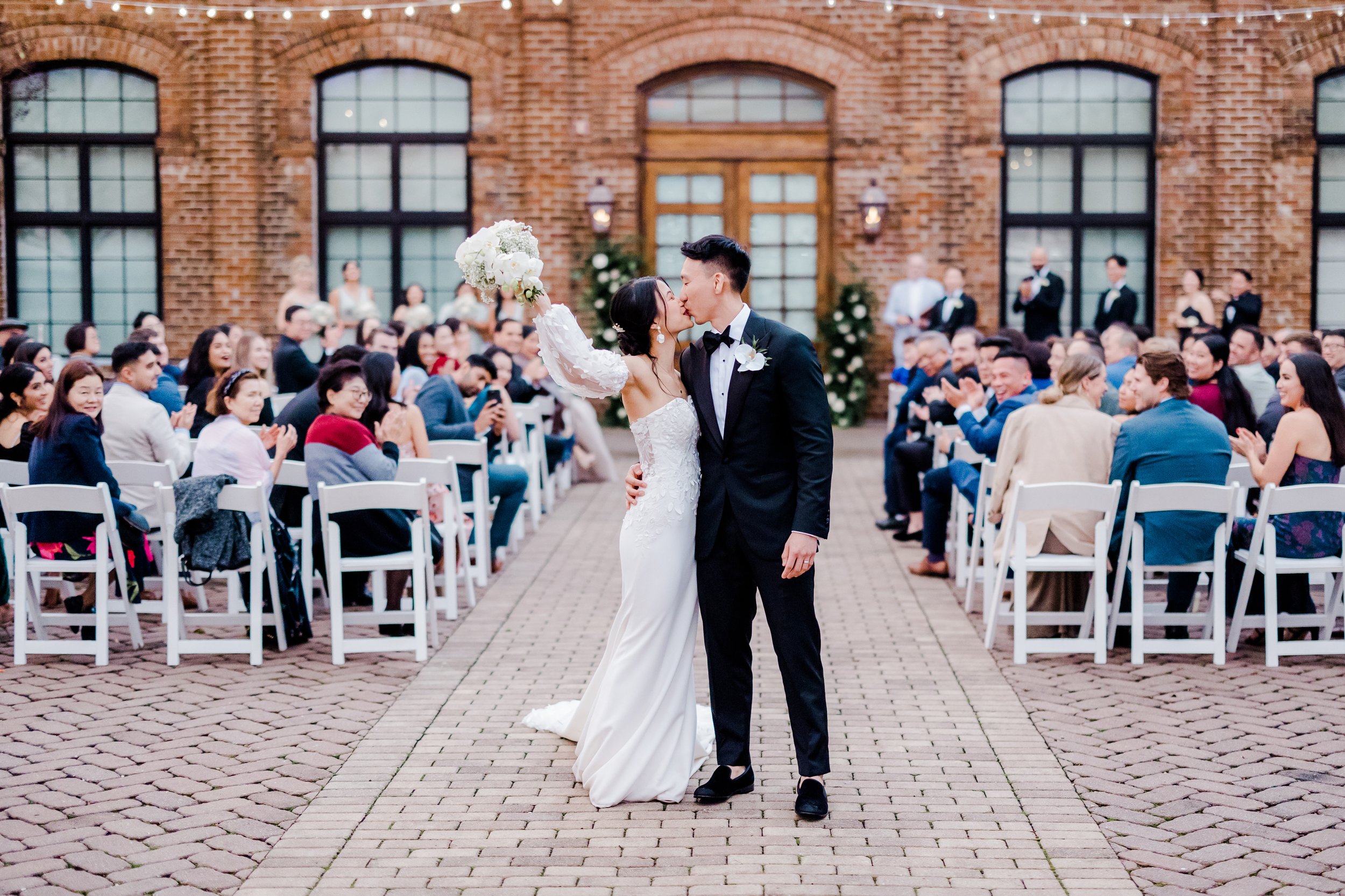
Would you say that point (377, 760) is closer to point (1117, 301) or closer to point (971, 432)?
point (971, 432)

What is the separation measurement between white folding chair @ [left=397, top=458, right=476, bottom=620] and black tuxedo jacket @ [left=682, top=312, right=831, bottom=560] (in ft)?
11.6

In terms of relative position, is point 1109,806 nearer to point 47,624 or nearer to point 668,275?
point 47,624

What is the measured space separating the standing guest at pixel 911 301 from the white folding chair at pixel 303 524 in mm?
10007

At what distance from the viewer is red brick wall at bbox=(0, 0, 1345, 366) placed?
58.3ft

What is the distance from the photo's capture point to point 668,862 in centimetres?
481

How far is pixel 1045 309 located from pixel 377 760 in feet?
41.9

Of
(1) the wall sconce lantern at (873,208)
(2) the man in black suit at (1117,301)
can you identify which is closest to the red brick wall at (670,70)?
(1) the wall sconce lantern at (873,208)

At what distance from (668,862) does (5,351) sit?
7.91m

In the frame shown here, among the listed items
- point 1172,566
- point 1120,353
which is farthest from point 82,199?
point 1172,566

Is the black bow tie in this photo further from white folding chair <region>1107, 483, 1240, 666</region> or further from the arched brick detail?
the arched brick detail

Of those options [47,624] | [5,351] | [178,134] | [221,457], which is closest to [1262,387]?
[221,457]

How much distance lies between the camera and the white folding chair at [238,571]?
24.8 ft

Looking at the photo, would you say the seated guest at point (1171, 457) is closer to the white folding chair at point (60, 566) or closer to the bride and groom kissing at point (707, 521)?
the bride and groom kissing at point (707, 521)

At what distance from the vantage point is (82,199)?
1856 cm
